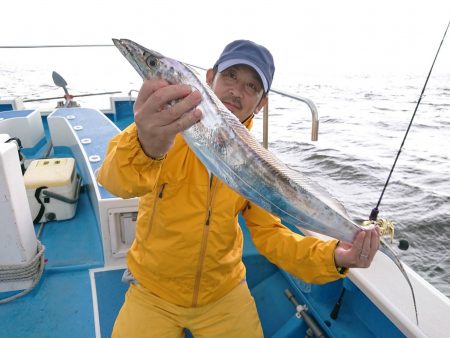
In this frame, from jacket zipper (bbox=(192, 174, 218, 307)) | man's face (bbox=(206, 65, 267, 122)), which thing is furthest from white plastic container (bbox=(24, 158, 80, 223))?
man's face (bbox=(206, 65, 267, 122))

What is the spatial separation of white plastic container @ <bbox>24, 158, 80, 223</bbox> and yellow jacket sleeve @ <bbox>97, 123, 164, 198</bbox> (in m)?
2.49

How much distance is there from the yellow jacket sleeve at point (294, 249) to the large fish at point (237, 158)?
605 millimetres

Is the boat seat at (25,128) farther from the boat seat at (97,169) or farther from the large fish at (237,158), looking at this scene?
the large fish at (237,158)

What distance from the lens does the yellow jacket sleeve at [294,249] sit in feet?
7.01

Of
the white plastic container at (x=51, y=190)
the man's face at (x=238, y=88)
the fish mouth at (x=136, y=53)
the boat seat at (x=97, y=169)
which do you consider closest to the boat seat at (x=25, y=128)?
the boat seat at (x=97, y=169)

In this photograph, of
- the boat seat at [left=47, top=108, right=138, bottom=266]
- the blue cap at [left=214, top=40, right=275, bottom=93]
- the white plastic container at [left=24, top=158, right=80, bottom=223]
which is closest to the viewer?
the blue cap at [left=214, top=40, right=275, bottom=93]

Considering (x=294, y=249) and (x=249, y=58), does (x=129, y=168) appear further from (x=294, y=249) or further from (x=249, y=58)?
(x=294, y=249)

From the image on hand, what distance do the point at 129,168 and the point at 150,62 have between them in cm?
53

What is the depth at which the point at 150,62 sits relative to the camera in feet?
4.46

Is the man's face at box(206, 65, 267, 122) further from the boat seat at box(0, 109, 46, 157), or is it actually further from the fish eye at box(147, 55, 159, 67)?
the boat seat at box(0, 109, 46, 157)

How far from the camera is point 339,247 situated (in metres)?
2.12

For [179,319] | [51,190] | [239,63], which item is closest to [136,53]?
[239,63]

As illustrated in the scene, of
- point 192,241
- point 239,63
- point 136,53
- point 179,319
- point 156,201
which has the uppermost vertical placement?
point 136,53

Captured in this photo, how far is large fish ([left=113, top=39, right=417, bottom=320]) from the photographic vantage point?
1374 millimetres
